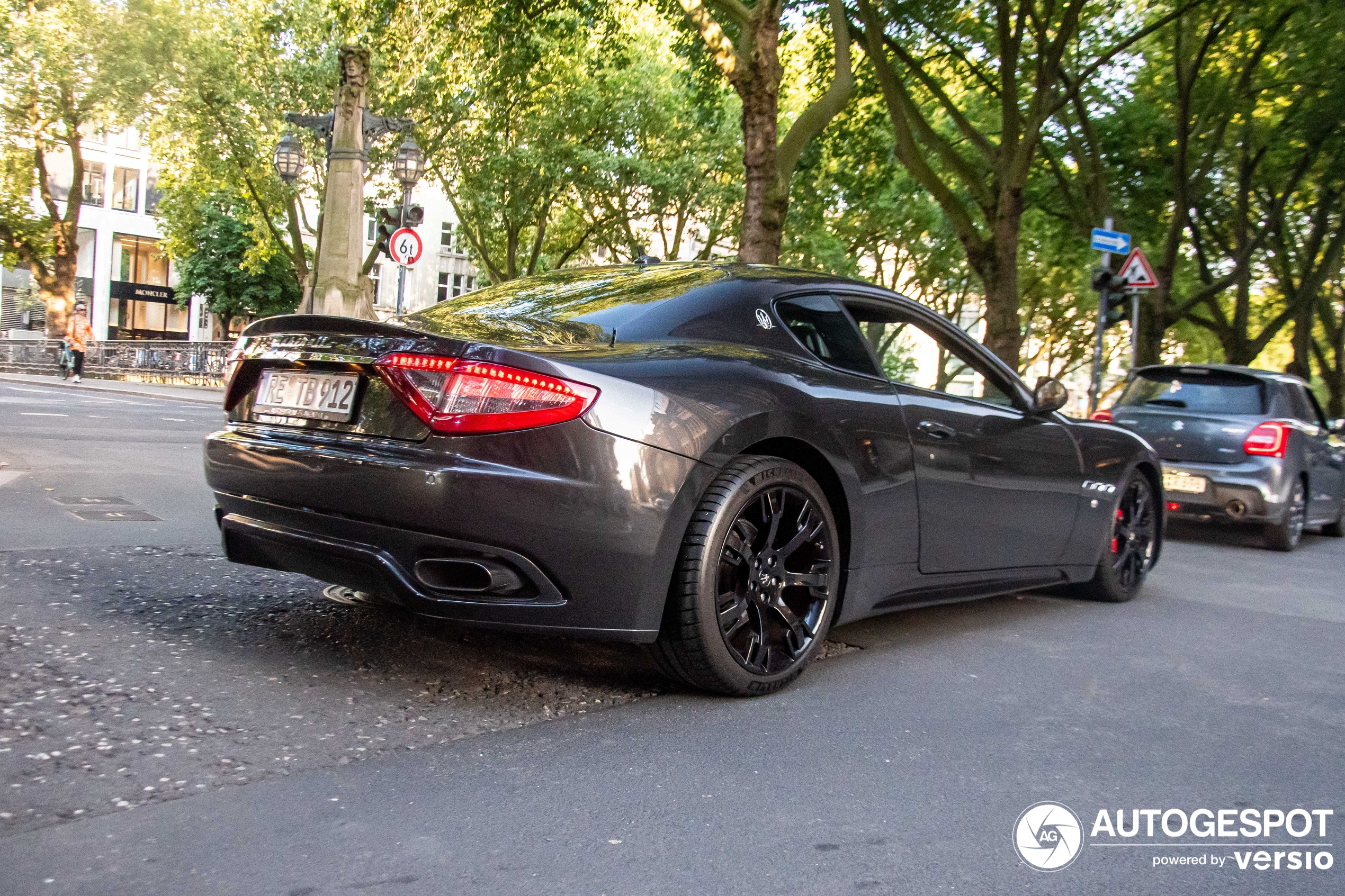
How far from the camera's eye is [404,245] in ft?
58.3

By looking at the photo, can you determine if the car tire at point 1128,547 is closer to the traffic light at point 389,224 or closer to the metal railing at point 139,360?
the traffic light at point 389,224

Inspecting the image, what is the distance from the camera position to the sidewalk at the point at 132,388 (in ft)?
94.0

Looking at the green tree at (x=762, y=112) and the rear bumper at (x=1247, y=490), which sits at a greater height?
the green tree at (x=762, y=112)

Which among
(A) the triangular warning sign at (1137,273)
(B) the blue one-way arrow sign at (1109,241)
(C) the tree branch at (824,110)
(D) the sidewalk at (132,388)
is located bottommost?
(D) the sidewalk at (132,388)

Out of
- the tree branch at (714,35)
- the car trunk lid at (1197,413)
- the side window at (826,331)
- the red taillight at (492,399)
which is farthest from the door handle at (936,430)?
the tree branch at (714,35)

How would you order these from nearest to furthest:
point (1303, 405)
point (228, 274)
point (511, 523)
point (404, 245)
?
1. point (511, 523)
2. point (1303, 405)
3. point (404, 245)
4. point (228, 274)

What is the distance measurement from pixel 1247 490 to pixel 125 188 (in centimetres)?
5502

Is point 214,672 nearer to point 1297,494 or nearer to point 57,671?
point 57,671

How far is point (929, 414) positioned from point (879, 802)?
1.95 m

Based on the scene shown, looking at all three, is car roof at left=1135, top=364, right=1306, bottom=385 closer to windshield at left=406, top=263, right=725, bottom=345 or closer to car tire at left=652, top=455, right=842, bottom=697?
windshield at left=406, top=263, right=725, bottom=345

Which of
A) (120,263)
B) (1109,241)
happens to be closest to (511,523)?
(1109,241)

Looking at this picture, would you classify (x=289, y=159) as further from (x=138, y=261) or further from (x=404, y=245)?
(x=138, y=261)

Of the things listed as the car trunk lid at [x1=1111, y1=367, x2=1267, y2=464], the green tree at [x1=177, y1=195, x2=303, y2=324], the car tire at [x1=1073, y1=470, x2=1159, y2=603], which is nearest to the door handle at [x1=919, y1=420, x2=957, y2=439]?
the car tire at [x1=1073, y1=470, x2=1159, y2=603]

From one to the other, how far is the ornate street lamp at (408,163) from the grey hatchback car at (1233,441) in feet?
41.0
